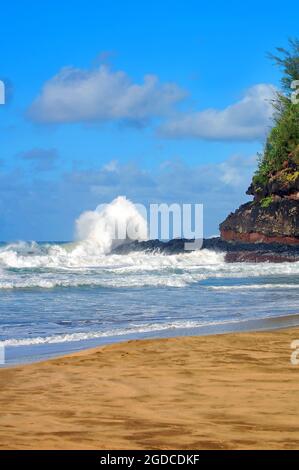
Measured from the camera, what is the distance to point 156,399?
684 centimetres

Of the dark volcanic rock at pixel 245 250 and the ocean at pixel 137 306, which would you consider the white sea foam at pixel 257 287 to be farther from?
the dark volcanic rock at pixel 245 250

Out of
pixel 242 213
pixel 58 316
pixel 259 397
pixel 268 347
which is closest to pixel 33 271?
pixel 242 213

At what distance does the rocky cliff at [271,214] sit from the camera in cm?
3928

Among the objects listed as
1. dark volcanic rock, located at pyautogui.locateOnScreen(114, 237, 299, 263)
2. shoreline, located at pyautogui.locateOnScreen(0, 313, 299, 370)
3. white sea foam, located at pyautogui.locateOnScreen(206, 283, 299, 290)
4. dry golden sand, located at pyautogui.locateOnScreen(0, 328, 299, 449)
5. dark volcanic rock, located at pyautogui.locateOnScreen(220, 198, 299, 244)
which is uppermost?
dark volcanic rock, located at pyautogui.locateOnScreen(220, 198, 299, 244)

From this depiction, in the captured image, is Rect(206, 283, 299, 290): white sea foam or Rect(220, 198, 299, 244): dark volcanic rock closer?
Rect(206, 283, 299, 290): white sea foam

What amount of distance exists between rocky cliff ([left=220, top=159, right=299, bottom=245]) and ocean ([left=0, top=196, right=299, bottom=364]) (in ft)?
16.8

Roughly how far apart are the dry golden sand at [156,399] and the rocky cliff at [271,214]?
29615 millimetres

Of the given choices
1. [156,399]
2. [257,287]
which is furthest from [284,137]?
[156,399]

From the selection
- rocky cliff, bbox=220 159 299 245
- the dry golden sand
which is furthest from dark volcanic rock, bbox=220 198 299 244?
the dry golden sand

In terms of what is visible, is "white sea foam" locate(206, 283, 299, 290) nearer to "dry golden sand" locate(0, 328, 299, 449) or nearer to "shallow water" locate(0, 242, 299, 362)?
"shallow water" locate(0, 242, 299, 362)

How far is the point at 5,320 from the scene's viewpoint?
14656 mm

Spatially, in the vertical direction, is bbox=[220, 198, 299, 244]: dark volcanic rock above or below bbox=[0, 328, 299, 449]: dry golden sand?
above

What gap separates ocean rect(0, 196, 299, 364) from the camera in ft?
40.5

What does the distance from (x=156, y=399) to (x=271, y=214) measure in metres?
33.9
